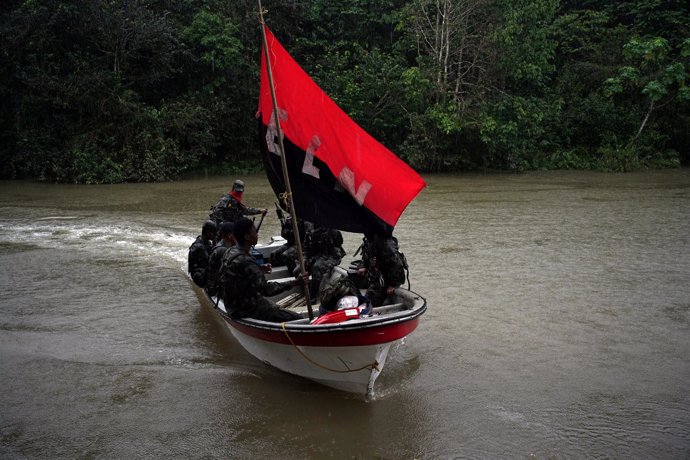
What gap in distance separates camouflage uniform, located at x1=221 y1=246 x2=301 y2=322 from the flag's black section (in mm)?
790

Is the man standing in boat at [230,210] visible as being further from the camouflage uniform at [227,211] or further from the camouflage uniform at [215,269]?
the camouflage uniform at [215,269]

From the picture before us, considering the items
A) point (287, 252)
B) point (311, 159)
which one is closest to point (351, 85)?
point (287, 252)

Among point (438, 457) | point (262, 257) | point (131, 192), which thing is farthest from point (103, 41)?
point (438, 457)

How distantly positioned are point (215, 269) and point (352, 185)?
1.90 metres

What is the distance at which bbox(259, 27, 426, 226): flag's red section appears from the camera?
6.14 metres

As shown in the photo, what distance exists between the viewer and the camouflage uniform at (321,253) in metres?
7.64

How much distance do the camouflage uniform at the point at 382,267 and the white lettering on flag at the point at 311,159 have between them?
916mm

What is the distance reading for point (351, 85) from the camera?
2588 cm

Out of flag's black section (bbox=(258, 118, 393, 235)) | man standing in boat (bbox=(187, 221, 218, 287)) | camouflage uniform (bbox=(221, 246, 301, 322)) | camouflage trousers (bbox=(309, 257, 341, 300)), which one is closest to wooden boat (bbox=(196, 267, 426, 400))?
camouflage uniform (bbox=(221, 246, 301, 322))

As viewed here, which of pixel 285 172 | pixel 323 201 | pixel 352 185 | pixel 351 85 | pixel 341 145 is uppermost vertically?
pixel 351 85

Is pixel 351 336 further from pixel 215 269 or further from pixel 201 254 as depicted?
pixel 201 254

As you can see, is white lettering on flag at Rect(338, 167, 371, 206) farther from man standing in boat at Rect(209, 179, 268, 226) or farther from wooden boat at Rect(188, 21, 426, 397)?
man standing in boat at Rect(209, 179, 268, 226)

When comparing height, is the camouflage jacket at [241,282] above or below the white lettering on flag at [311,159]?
below

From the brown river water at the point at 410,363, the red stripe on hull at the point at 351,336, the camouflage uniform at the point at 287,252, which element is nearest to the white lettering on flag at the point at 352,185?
the red stripe on hull at the point at 351,336
